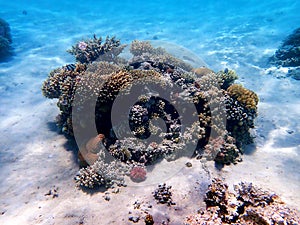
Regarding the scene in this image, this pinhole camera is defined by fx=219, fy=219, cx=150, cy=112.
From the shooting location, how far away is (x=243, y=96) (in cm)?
752

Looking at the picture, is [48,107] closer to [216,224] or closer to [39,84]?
[39,84]

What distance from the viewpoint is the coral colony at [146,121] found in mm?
6293

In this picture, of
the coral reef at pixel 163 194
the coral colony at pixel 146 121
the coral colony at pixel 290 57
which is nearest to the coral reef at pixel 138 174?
the coral colony at pixel 146 121

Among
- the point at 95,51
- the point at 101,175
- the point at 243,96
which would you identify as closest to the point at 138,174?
the point at 101,175

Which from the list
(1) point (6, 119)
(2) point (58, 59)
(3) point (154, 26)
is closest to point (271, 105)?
(1) point (6, 119)

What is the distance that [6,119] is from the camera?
913cm

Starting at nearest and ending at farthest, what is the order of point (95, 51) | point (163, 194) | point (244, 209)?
point (244, 209)
point (163, 194)
point (95, 51)

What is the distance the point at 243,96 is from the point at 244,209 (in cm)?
421

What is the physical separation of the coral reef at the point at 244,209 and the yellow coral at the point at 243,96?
351cm

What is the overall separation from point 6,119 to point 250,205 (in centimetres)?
942

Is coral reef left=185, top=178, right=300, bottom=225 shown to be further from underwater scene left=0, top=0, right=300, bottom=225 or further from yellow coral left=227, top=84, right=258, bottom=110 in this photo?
yellow coral left=227, top=84, right=258, bottom=110

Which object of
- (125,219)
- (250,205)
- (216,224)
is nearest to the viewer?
(216,224)

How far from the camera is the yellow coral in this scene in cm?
744

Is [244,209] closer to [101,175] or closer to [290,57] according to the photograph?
[101,175]
